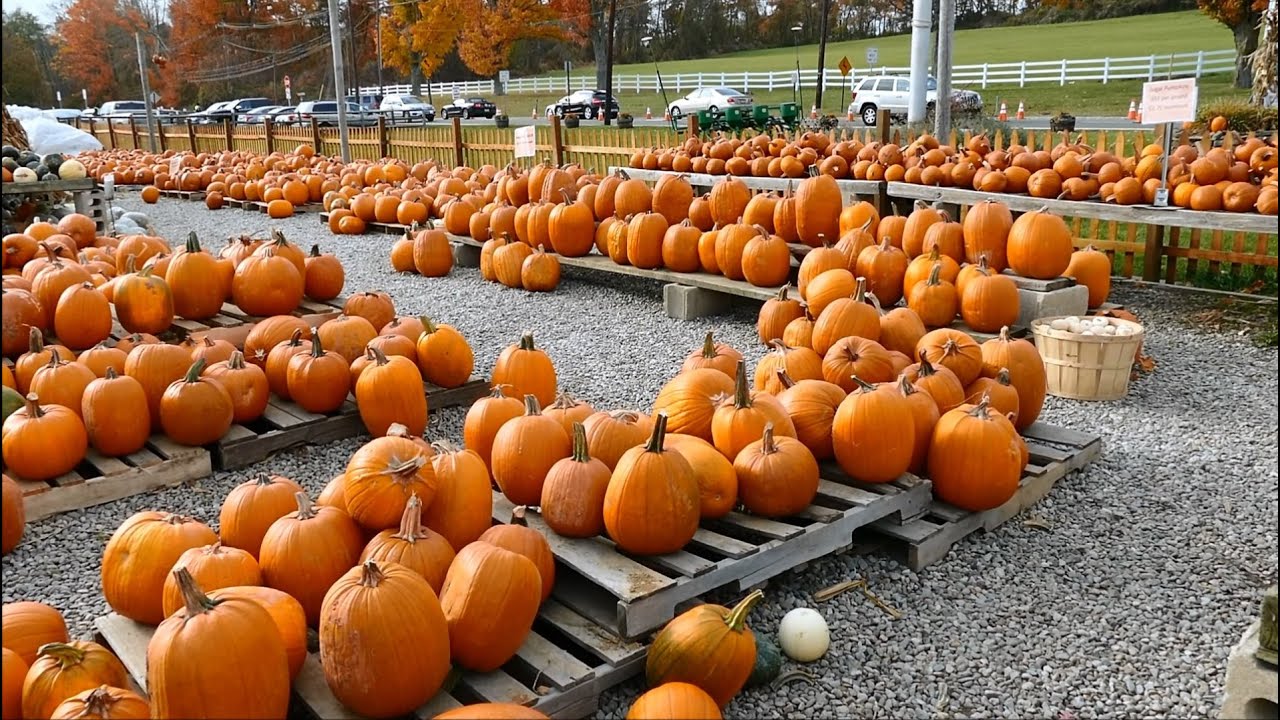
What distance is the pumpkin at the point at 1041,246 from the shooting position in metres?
5.58

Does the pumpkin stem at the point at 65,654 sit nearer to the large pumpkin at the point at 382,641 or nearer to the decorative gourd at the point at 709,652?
the large pumpkin at the point at 382,641

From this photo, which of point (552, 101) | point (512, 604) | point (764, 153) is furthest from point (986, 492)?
point (552, 101)

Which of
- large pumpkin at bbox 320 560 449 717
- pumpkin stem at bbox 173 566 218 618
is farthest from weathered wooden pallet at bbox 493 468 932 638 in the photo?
pumpkin stem at bbox 173 566 218 618

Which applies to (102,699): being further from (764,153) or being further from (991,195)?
(764,153)

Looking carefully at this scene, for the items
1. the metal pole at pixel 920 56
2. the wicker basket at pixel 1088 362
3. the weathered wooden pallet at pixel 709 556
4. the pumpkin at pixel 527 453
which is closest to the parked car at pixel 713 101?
the metal pole at pixel 920 56

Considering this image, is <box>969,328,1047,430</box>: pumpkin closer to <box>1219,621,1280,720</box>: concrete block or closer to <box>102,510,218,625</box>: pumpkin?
<box>1219,621,1280,720</box>: concrete block

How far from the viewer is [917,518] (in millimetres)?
3484

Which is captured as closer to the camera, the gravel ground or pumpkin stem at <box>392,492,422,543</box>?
pumpkin stem at <box>392,492,422,543</box>

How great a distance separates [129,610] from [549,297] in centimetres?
567

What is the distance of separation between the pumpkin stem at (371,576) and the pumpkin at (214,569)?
0.54 metres

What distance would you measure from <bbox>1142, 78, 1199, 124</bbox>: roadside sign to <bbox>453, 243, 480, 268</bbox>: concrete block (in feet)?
20.4

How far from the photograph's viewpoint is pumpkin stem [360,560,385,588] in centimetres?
222

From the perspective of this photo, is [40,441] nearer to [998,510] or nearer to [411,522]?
[411,522]

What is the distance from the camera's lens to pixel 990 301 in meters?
5.14
